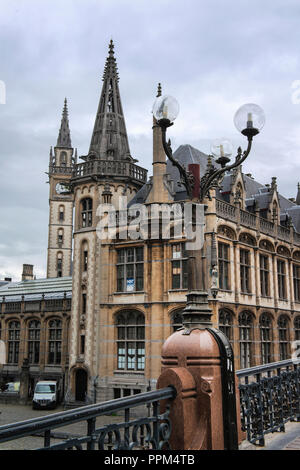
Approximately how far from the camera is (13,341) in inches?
1576

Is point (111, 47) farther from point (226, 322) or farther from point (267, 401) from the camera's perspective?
point (267, 401)

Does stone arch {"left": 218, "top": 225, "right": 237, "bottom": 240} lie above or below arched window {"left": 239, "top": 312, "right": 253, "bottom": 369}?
above

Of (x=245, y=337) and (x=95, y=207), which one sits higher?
(x=95, y=207)

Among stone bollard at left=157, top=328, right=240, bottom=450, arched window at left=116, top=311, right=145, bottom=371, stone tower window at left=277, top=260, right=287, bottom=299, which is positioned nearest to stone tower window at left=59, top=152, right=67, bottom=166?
stone tower window at left=277, top=260, right=287, bottom=299

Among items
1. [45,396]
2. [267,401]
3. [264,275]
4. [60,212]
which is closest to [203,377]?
[267,401]

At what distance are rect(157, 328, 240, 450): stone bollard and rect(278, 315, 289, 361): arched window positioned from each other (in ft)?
88.8

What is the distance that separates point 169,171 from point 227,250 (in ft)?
21.0

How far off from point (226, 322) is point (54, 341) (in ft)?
53.9

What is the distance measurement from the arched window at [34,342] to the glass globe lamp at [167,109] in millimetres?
32705

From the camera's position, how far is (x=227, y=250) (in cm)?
2700

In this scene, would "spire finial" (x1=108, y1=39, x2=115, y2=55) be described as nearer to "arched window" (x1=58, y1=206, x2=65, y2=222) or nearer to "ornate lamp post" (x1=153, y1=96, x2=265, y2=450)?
"ornate lamp post" (x1=153, y1=96, x2=265, y2=450)

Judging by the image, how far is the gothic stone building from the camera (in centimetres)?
2595

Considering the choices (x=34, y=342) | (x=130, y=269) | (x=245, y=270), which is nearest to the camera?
(x=130, y=269)
